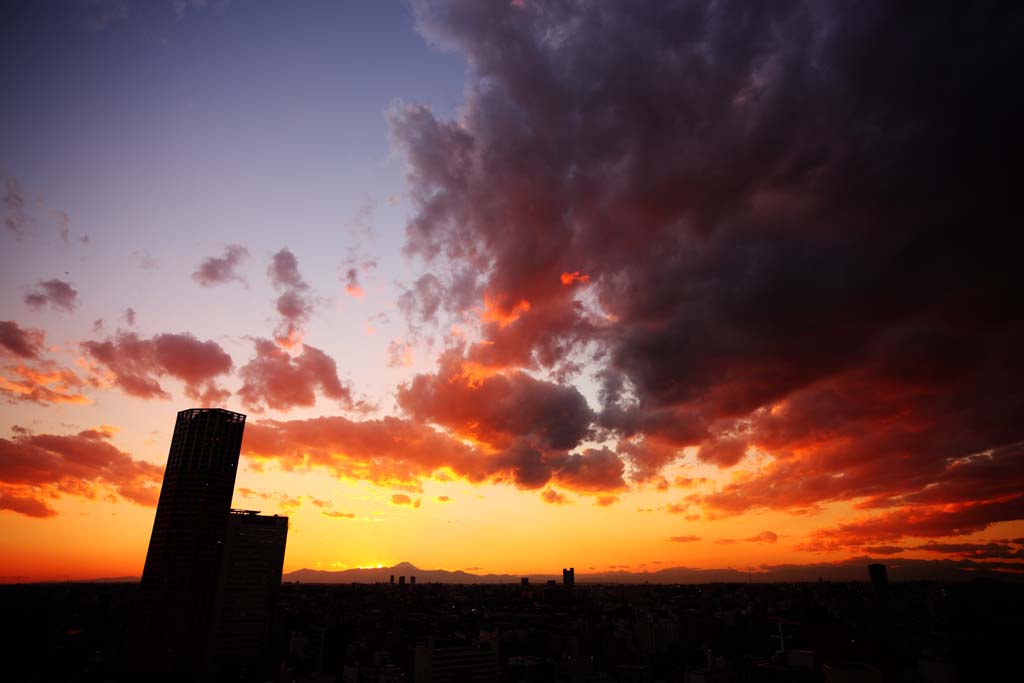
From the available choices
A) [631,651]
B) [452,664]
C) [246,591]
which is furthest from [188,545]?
[631,651]

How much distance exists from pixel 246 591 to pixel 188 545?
977 inches

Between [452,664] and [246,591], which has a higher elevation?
[246,591]

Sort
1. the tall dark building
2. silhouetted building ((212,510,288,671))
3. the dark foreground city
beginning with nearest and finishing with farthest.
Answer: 1. the dark foreground city
2. the tall dark building
3. silhouetted building ((212,510,288,671))

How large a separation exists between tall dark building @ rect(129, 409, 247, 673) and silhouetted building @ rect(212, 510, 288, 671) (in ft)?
19.3

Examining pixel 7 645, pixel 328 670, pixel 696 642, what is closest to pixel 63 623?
pixel 7 645

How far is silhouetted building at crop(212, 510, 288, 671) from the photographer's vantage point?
499ft

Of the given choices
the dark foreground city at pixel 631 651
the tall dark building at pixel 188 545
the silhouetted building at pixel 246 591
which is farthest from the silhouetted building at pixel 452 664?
the tall dark building at pixel 188 545

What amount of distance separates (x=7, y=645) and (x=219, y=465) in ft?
229

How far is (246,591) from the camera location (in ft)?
539

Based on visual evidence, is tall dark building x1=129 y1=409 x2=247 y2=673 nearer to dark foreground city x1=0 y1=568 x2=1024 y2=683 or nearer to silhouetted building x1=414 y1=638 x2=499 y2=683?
dark foreground city x1=0 y1=568 x2=1024 y2=683

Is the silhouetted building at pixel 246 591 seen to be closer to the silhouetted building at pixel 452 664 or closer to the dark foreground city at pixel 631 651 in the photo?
the dark foreground city at pixel 631 651

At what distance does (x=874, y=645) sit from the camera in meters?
134

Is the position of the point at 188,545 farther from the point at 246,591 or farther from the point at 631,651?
the point at 631,651

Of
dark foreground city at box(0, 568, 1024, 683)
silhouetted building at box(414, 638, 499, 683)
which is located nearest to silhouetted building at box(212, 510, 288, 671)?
dark foreground city at box(0, 568, 1024, 683)
